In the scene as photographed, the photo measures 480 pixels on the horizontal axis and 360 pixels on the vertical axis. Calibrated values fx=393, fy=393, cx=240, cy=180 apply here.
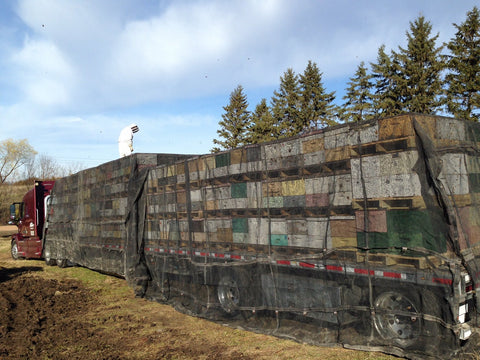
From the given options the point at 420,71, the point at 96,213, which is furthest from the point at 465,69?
the point at 96,213

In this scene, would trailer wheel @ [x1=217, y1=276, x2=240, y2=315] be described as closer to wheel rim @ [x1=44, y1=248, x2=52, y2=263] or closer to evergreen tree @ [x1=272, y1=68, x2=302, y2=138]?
wheel rim @ [x1=44, y1=248, x2=52, y2=263]

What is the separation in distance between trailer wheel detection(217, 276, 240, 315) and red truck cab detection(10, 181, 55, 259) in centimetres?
1223

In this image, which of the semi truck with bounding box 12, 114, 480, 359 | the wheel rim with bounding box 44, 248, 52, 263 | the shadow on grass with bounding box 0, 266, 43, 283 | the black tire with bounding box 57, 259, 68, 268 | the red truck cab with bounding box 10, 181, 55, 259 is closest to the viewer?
the semi truck with bounding box 12, 114, 480, 359

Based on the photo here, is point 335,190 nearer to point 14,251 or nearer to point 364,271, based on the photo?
point 364,271

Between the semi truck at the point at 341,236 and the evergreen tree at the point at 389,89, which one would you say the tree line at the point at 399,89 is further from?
the semi truck at the point at 341,236

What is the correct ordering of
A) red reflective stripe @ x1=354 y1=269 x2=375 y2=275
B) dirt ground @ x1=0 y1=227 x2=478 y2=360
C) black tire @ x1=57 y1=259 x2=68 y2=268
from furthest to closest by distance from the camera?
1. black tire @ x1=57 y1=259 x2=68 y2=268
2. dirt ground @ x1=0 y1=227 x2=478 y2=360
3. red reflective stripe @ x1=354 y1=269 x2=375 y2=275

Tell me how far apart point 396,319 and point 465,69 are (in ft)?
85.2

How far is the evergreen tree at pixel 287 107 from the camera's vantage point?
41312 millimetres

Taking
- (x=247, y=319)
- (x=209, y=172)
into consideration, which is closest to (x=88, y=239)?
(x=209, y=172)

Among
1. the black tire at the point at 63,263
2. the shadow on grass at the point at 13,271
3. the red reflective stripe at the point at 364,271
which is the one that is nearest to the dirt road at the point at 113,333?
the red reflective stripe at the point at 364,271

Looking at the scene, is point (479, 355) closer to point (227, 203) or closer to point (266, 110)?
point (227, 203)

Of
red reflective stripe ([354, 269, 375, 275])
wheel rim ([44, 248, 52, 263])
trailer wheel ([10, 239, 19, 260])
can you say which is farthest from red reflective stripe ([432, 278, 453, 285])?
trailer wheel ([10, 239, 19, 260])

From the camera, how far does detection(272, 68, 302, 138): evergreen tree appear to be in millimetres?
41312

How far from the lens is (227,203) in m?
7.56
